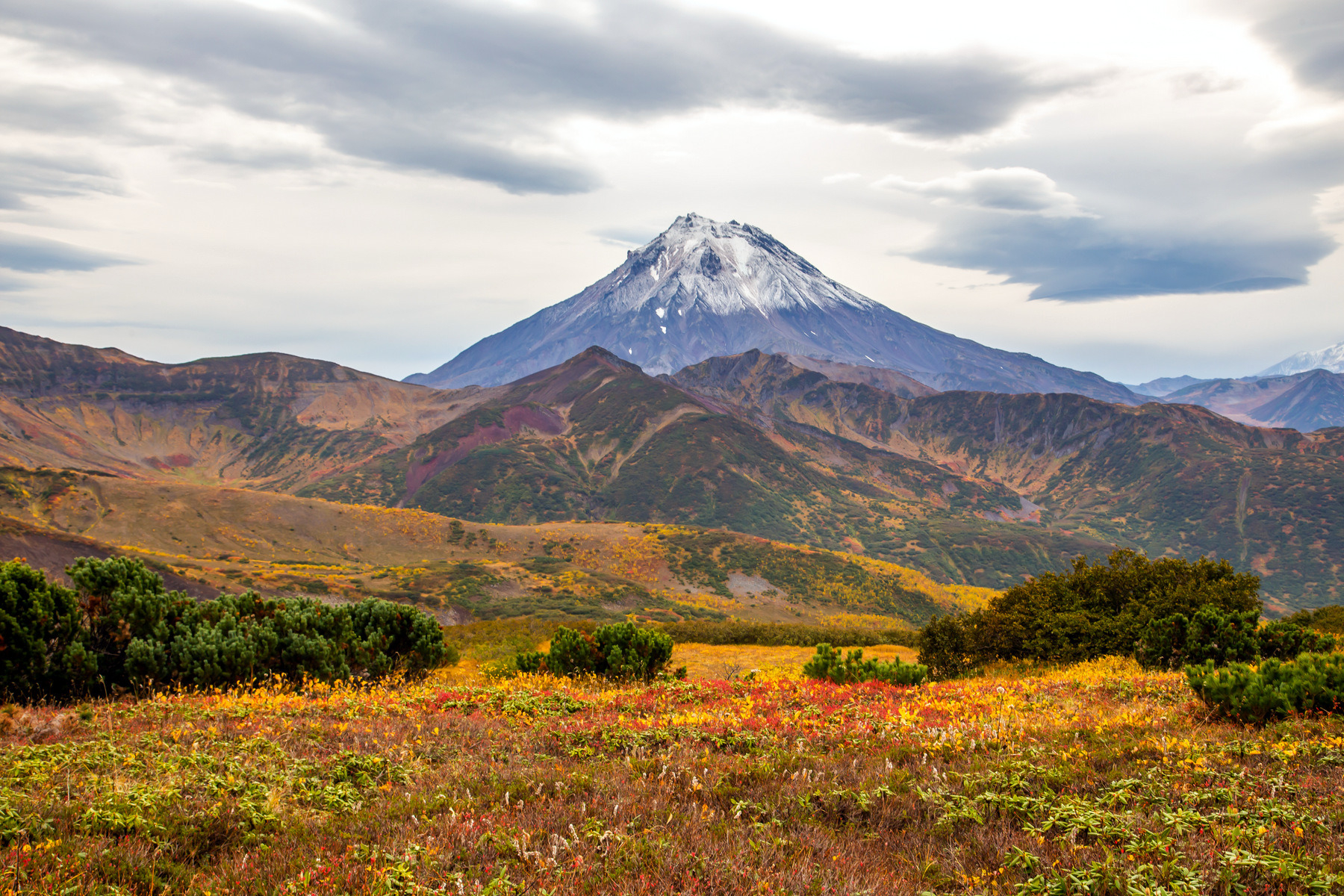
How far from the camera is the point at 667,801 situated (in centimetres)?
684

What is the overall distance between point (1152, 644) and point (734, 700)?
11.2 m

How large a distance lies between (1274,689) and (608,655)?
12.1 meters

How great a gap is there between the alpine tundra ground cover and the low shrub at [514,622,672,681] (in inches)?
205

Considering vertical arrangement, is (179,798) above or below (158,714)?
above

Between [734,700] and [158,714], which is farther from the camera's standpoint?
[734,700]

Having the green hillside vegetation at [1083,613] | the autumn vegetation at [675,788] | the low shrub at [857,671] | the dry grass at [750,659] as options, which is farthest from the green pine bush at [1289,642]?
the dry grass at [750,659]

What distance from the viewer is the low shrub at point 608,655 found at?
52.1ft

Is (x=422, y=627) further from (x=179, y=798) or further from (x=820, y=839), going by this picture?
(x=820, y=839)

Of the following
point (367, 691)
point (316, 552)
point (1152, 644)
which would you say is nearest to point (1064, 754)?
point (1152, 644)

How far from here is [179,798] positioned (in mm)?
6277

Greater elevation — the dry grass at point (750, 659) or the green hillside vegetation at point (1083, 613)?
the green hillside vegetation at point (1083, 613)

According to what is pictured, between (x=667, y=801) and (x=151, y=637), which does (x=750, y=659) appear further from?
(x=667, y=801)

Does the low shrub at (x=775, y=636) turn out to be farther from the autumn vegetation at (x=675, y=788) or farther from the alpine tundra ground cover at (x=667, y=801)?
the alpine tundra ground cover at (x=667, y=801)

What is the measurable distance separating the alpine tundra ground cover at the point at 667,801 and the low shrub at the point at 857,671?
440cm
